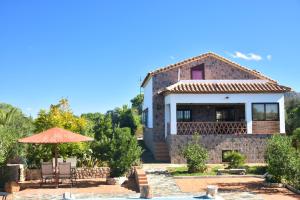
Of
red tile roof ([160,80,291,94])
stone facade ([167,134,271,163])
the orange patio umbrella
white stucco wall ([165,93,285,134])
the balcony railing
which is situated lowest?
stone facade ([167,134,271,163])

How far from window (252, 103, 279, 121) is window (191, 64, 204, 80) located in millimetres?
4788

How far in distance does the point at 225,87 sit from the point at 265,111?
3268 millimetres

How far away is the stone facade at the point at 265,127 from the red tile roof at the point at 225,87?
2.25m

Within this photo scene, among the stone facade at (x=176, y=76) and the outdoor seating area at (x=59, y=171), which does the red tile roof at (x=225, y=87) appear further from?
the outdoor seating area at (x=59, y=171)

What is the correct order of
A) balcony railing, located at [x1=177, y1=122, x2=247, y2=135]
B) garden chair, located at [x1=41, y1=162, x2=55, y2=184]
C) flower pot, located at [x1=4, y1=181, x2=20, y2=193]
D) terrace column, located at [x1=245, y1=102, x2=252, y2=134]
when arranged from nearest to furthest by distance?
flower pot, located at [x1=4, y1=181, x2=20, y2=193] < garden chair, located at [x1=41, y1=162, x2=55, y2=184] < terrace column, located at [x1=245, y1=102, x2=252, y2=134] < balcony railing, located at [x1=177, y1=122, x2=247, y2=135]

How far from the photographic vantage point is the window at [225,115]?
103 feet

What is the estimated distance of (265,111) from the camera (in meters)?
28.4

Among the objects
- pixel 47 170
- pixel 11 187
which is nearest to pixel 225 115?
pixel 47 170

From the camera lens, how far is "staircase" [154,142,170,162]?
28.8m

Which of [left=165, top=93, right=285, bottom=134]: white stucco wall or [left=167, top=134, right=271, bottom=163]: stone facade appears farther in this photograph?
[left=165, top=93, right=285, bottom=134]: white stucco wall

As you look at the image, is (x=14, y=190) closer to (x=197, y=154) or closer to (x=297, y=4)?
(x=197, y=154)

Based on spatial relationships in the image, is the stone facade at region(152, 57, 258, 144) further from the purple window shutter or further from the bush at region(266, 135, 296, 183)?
the bush at region(266, 135, 296, 183)

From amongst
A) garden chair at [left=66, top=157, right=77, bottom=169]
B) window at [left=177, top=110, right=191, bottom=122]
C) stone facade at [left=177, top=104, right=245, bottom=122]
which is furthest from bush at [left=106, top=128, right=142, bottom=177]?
stone facade at [left=177, top=104, right=245, bottom=122]

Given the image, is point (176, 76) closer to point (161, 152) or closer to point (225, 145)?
point (161, 152)
